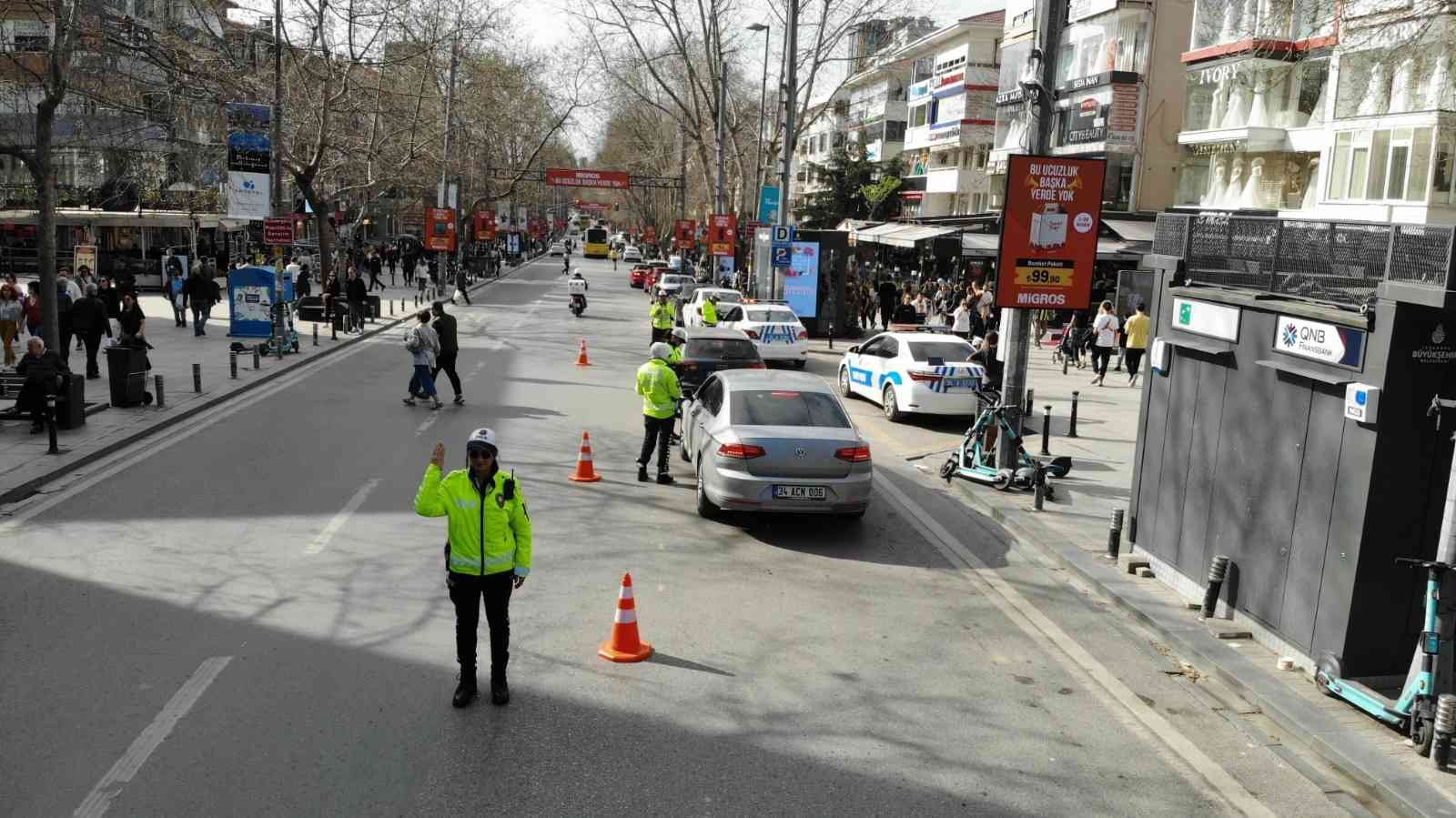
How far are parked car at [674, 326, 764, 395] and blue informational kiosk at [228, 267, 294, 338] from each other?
38.6 ft

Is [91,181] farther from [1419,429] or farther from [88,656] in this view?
[1419,429]

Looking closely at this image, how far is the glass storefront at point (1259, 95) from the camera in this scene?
3081 cm

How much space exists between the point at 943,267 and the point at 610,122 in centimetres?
4233

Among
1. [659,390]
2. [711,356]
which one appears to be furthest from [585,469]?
[711,356]

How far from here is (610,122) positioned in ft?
281

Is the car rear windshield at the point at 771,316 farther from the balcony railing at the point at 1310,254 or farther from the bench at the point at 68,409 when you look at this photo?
the balcony railing at the point at 1310,254

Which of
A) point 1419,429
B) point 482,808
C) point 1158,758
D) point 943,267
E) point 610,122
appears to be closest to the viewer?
point 482,808

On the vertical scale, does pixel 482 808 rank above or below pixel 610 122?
below

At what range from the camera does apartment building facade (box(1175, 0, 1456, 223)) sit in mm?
24969

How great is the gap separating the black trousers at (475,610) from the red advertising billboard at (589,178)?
6658 cm

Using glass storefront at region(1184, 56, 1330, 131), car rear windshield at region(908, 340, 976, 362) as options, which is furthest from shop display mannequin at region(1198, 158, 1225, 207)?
car rear windshield at region(908, 340, 976, 362)

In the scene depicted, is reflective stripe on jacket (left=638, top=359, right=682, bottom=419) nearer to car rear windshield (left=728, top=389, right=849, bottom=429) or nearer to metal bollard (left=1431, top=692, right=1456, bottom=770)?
car rear windshield (left=728, top=389, right=849, bottom=429)

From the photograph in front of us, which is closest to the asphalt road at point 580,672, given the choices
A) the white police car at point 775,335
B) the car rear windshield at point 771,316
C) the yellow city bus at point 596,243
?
the white police car at point 775,335

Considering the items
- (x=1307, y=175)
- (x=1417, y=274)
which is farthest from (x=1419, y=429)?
(x=1307, y=175)
